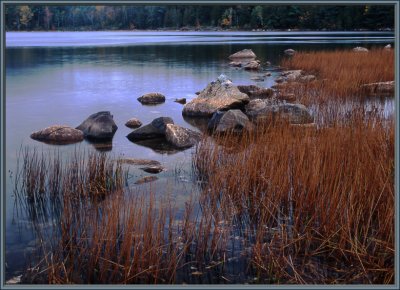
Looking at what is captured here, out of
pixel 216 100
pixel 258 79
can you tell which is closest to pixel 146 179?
pixel 216 100

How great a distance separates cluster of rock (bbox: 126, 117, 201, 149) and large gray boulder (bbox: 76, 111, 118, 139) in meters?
0.47

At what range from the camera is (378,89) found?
15273 millimetres

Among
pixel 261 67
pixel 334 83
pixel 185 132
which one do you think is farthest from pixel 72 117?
pixel 261 67

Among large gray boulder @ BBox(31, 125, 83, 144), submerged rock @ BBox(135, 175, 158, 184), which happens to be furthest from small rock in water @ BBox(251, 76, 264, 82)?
submerged rock @ BBox(135, 175, 158, 184)

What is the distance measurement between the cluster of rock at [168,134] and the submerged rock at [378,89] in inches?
272

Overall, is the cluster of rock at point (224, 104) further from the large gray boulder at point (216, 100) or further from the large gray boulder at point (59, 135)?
the large gray boulder at point (59, 135)

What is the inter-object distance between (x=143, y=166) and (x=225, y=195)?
2.87 m

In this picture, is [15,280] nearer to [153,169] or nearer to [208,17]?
[153,169]

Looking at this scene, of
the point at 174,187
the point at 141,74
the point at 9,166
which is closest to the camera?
the point at 174,187

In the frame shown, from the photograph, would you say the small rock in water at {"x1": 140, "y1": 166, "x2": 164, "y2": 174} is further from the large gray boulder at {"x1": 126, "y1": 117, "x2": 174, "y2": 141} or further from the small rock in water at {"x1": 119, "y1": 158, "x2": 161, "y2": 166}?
the large gray boulder at {"x1": 126, "y1": 117, "x2": 174, "y2": 141}

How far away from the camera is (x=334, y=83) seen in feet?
48.9

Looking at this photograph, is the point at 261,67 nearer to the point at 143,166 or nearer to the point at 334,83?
the point at 334,83

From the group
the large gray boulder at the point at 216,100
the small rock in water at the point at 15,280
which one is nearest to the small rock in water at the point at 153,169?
the small rock in water at the point at 15,280

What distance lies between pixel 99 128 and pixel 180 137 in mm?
2161
